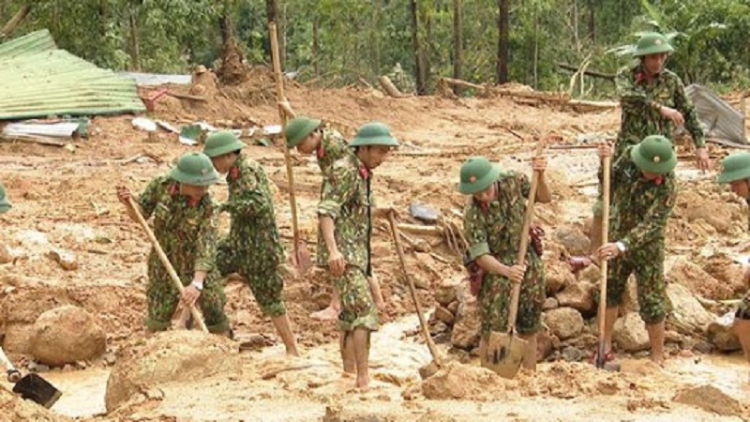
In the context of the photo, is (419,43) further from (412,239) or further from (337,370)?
(337,370)

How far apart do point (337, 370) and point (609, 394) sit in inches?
71.6

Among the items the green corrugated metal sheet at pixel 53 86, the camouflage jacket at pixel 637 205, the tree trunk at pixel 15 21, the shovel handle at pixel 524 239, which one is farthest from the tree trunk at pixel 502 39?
the shovel handle at pixel 524 239

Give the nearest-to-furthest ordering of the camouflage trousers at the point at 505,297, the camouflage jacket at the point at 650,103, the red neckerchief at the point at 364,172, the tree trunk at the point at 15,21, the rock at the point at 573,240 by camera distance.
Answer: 1. the red neckerchief at the point at 364,172
2. the camouflage trousers at the point at 505,297
3. the camouflage jacket at the point at 650,103
4. the rock at the point at 573,240
5. the tree trunk at the point at 15,21

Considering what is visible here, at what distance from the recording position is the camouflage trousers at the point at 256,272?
296 inches

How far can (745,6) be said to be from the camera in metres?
22.5

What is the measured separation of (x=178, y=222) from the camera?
23.6ft

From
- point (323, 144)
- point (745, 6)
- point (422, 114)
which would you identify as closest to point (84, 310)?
point (323, 144)

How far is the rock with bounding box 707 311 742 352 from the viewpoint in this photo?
7.98 m

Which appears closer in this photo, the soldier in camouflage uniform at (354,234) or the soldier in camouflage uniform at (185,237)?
the soldier in camouflage uniform at (354,234)

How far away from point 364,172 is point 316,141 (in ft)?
2.28

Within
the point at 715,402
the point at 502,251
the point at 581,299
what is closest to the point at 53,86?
the point at 581,299

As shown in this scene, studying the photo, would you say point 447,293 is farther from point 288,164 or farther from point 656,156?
point 656,156

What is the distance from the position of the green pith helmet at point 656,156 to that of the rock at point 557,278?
1.39 meters

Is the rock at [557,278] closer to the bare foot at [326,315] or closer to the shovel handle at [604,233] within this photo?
the shovel handle at [604,233]
